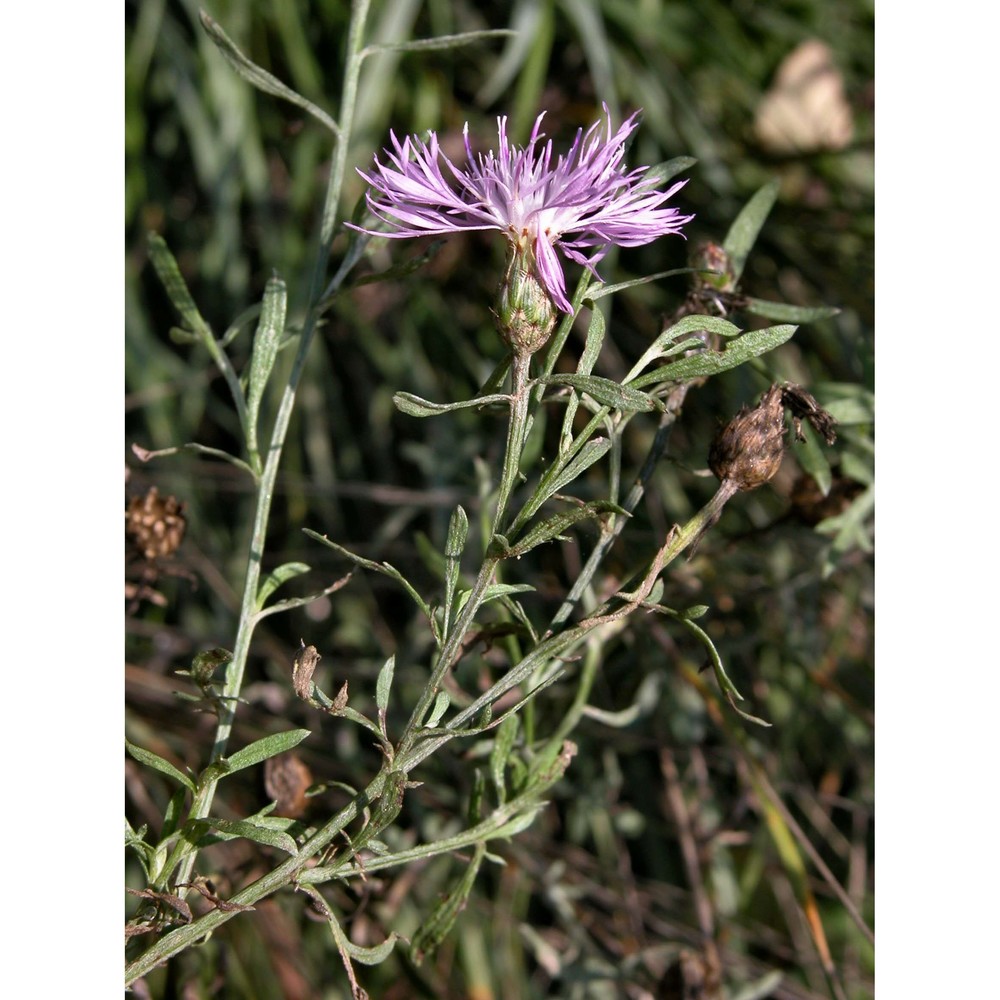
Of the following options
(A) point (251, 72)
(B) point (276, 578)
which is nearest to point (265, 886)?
(B) point (276, 578)

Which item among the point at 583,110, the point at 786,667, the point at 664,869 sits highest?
the point at 583,110

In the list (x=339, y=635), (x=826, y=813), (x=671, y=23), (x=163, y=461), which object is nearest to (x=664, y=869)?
(x=826, y=813)

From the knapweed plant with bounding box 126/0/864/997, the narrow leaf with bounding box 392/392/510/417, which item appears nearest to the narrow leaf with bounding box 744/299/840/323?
the knapweed plant with bounding box 126/0/864/997

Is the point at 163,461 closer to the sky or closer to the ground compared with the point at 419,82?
closer to the ground

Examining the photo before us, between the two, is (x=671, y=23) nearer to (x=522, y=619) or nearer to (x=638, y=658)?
(x=638, y=658)

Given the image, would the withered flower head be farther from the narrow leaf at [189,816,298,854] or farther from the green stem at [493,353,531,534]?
the narrow leaf at [189,816,298,854]

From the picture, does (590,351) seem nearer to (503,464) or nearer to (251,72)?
(503,464)

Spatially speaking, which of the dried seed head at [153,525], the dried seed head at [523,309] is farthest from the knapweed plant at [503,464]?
the dried seed head at [153,525]
